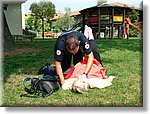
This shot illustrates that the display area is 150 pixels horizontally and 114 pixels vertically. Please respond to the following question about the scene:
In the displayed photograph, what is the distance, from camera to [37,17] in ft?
13.4

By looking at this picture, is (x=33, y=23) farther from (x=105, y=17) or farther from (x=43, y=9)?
(x=105, y=17)

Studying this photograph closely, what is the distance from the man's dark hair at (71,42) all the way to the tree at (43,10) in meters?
1.01

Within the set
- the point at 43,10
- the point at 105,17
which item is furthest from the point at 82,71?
the point at 105,17

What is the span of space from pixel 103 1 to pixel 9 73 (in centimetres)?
171

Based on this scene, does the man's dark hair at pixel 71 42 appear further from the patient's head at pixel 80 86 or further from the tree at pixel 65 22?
the tree at pixel 65 22

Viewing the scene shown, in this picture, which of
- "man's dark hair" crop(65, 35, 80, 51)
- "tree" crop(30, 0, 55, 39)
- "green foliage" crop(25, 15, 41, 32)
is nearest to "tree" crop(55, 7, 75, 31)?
"tree" crop(30, 0, 55, 39)

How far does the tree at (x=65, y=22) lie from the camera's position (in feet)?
12.8

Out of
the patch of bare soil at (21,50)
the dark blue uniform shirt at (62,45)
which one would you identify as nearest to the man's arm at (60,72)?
the dark blue uniform shirt at (62,45)

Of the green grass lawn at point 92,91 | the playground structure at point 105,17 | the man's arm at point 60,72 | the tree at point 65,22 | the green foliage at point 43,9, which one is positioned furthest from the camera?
the playground structure at point 105,17

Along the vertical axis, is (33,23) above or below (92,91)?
above

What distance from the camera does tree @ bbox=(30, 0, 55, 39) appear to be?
404 centimetres

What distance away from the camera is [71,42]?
308 centimetres

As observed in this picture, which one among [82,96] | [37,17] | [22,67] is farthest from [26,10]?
[82,96]

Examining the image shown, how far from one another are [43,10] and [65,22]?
0.33m
